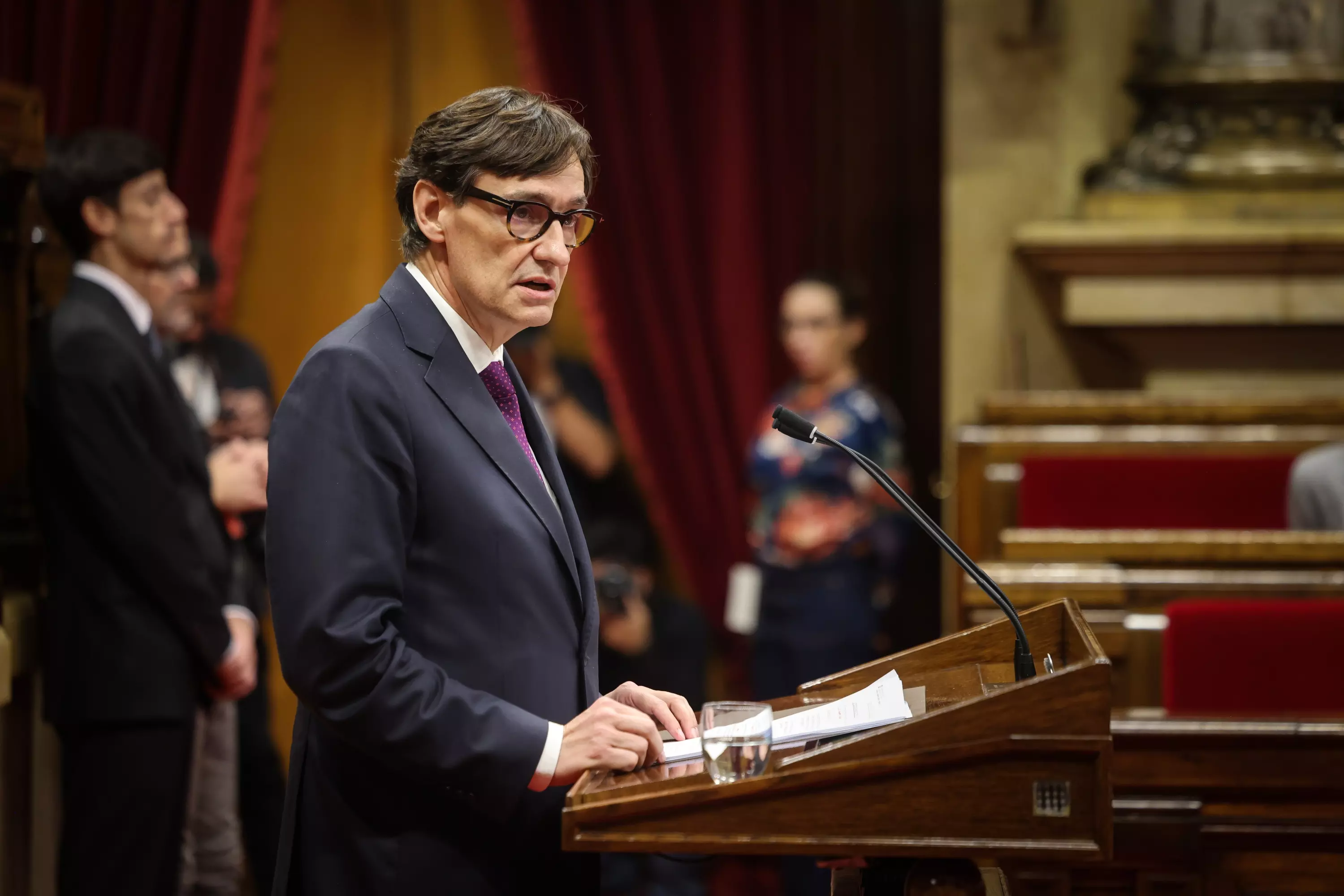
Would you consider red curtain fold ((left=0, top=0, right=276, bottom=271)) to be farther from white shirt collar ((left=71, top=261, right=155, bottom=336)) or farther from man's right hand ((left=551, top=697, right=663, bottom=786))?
man's right hand ((left=551, top=697, right=663, bottom=786))

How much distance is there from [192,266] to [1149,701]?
2.40 meters

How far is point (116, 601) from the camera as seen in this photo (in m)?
2.65

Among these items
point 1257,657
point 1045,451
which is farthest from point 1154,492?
point 1257,657

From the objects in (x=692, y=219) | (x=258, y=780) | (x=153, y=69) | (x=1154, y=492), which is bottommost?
(x=258, y=780)

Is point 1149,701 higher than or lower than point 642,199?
lower

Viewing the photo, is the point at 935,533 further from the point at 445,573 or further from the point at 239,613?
the point at 239,613

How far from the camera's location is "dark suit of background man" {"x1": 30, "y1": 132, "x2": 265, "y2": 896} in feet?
8.57

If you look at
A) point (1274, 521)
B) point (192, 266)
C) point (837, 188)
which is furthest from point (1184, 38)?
point (192, 266)

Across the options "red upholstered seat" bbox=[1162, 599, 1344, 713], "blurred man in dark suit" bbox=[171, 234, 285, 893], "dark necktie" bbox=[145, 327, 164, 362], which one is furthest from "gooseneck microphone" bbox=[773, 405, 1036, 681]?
"blurred man in dark suit" bbox=[171, 234, 285, 893]

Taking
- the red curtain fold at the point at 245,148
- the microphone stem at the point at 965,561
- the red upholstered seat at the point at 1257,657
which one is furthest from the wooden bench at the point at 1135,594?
the red curtain fold at the point at 245,148

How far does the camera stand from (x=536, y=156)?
1551mm

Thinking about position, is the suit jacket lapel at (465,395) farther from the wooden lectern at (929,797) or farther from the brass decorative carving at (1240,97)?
the brass decorative carving at (1240,97)

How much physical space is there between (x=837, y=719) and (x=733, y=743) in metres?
0.17

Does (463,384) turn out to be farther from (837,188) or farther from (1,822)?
(837,188)
